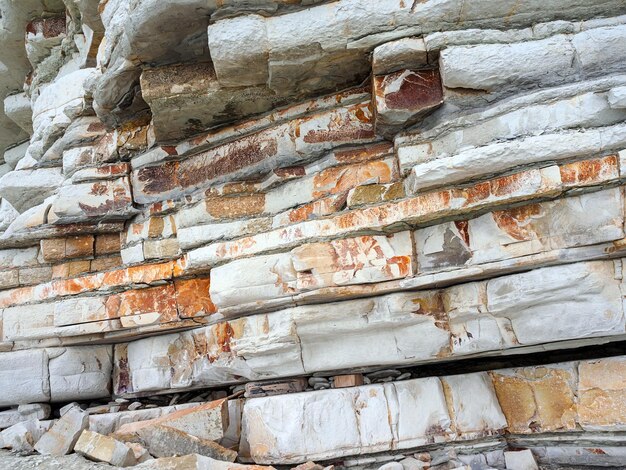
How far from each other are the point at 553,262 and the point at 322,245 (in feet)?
4.46

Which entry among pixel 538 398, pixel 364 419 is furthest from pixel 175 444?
pixel 538 398

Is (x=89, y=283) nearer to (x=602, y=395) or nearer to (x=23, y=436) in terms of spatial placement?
(x=23, y=436)

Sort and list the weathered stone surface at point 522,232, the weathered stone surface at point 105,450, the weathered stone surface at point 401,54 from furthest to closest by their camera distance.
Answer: the weathered stone surface at point 401,54
the weathered stone surface at point 105,450
the weathered stone surface at point 522,232

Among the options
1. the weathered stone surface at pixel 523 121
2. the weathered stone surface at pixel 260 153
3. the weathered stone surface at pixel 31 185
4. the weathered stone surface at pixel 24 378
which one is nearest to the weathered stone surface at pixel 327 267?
the weathered stone surface at pixel 523 121

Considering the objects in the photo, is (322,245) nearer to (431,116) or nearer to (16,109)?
(431,116)

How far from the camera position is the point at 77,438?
3.36 metres

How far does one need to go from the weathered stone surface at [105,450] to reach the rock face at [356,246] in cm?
1

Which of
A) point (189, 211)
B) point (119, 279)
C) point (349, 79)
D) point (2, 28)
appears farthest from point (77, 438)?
point (2, 28)

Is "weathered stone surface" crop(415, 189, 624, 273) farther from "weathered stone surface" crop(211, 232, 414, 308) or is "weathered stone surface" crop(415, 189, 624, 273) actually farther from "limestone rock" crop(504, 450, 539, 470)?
"limestone rock" crop(504, 450, 539, 470)

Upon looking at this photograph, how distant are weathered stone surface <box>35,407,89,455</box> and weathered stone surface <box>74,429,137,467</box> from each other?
0.14 metres

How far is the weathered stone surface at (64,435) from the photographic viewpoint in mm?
3307

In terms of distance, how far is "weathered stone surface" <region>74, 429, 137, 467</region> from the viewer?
119 inches

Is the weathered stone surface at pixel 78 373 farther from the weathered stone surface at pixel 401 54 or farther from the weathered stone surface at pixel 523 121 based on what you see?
the weathered stone surface at pixel 401 54

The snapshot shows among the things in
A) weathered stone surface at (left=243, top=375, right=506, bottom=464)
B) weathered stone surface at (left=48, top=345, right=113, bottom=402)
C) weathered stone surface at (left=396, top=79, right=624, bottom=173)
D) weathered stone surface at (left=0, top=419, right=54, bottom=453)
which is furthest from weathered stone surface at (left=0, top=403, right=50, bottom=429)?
weathered stone surface at (left=396, top=79, right=624, bottom=173)
